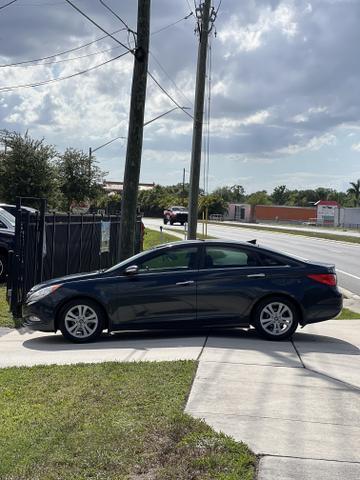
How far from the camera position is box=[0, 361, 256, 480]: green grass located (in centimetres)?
406

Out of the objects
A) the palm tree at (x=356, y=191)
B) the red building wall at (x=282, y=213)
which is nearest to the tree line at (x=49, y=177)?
the red building wall at (x=282, y=213)

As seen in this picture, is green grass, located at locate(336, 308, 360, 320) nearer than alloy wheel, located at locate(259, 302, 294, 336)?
No

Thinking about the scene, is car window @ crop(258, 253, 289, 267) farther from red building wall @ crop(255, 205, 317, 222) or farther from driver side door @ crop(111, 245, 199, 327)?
red building wall @ crop(255, 205, 317, 222)

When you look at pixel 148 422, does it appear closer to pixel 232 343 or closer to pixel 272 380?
pixel 272 380

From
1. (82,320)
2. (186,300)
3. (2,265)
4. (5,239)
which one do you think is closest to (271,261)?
(186,300)

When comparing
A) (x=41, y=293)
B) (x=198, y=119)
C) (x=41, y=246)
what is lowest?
(x=41, y=293)

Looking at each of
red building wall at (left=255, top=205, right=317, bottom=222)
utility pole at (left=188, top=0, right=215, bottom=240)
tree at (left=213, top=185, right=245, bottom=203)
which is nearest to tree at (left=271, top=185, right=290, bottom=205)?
tree at (left=213, top=185, right=245, bottom=203)

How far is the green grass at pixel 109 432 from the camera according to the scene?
160 inches

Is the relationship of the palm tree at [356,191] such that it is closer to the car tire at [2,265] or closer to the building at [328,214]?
the building at [328,214]

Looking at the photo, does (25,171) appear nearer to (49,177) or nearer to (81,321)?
(49,177)

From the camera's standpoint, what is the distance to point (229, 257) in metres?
9.32

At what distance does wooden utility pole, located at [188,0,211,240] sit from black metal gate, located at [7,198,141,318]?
103 inches

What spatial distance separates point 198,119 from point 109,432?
53.3 feet

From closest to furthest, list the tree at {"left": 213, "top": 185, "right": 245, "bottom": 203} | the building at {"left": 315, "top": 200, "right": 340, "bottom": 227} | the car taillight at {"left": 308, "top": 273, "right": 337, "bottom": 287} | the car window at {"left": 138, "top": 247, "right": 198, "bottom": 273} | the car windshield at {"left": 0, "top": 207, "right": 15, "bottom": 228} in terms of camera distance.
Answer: the car taillight at {"left": 308, "top": 273, "right": 337, "bottom": 287} < the car window at {"left": 138, "top": 247, "right": 198, "bottom": 273} < the car windshield at {"left": 0, "top": 207, "right": 15, "bottom": 228} < the building at {"left": 315, "top": 200, "right": 340, "bottom": 227} < the tree at {"left": 213, "top": 185, "right": 245, "bottom": 203}
